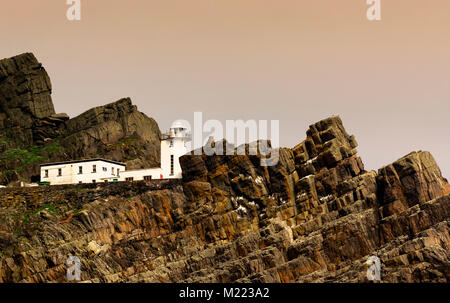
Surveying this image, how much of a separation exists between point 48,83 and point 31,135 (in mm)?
10743

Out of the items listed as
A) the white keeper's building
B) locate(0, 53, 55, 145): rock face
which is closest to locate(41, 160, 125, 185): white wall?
the white keeper's building

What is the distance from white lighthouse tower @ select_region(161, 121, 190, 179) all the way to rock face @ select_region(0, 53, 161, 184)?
9.87 m

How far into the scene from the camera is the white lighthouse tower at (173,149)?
123 metres

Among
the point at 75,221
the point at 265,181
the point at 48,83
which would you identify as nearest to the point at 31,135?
Answer: the point at 48,83

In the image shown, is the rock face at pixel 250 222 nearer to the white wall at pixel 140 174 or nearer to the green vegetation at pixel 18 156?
the white wall at pixel 140 174

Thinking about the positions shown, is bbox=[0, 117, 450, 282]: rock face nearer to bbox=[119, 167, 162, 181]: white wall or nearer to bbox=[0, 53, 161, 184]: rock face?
bbox=[119, 167, 162, 181]: white wall

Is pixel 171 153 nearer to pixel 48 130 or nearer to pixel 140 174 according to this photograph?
pixel 140 174

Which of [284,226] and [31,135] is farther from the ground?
[31,135]

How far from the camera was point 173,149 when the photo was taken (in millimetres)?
124562

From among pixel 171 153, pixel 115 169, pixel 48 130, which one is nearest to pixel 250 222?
pixel 171 153

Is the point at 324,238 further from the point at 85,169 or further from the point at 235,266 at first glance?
the point at 85,169

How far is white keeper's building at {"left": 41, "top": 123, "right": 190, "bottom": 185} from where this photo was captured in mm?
123438

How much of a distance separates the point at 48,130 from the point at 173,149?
31.4 meters

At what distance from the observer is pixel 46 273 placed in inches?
4075
